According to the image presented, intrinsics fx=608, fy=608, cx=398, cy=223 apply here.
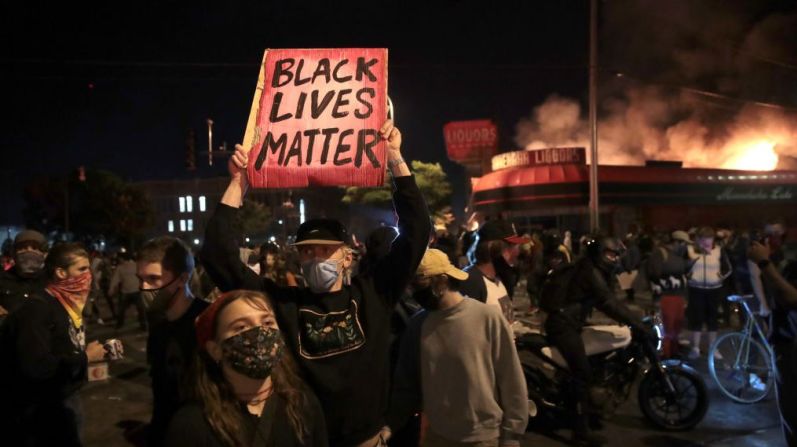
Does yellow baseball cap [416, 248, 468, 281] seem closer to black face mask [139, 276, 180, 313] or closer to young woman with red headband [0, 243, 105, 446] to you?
black face mask [139, 276, 180, 313]

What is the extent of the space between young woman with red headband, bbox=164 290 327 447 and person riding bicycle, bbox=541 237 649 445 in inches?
145

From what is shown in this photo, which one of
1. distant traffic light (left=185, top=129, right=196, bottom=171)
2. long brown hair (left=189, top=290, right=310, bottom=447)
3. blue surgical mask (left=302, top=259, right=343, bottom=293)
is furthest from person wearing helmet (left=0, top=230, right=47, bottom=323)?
distant traffic light (left=185, top=129, right=196, bottom=171)

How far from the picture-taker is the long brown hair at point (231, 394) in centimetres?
194

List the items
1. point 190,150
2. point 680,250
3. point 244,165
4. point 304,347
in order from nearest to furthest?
point 304,347 < point 244,165 < point 680,250 < point 190,150

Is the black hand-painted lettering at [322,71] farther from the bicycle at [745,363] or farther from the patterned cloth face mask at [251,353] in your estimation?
the bicycle at [745,363]

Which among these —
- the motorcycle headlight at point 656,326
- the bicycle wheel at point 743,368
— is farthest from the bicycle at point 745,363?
the motorcycle headlight at point 656,326

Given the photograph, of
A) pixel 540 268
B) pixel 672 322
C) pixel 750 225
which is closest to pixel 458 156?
pixel 750 225

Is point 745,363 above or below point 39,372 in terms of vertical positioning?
below

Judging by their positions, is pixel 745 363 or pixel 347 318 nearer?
pixel 347 318

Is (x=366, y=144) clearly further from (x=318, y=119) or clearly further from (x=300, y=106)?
(x=300, y=106)

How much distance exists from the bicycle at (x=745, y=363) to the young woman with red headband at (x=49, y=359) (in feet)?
20.5

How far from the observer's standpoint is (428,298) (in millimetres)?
3311

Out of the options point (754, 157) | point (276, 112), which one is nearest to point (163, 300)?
point (276, 112)

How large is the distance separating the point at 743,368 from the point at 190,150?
18.6 meters
